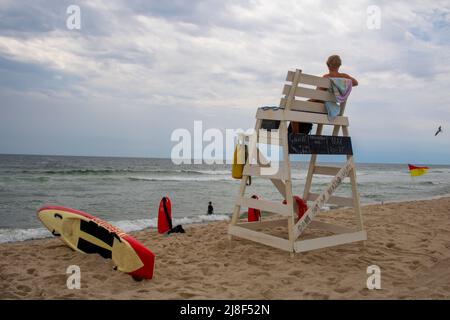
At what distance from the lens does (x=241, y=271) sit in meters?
4.33

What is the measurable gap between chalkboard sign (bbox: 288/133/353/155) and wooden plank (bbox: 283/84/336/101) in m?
0.52

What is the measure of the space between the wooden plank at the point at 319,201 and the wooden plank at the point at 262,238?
20 centimetres

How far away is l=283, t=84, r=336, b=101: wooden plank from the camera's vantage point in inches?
183

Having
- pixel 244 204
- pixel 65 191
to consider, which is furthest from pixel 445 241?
pixel 65 191

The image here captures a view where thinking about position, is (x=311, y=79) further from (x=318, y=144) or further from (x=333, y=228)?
(x=333, y=228)

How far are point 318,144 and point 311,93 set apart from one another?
68 centimetres

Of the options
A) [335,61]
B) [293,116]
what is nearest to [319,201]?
[293,116]

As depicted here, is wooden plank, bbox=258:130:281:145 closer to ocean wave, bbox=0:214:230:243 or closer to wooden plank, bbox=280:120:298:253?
wooden plank, bbox=280:120:298:253

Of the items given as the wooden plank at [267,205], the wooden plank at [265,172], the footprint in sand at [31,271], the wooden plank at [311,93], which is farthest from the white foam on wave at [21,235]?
the wooden plank at [311,93]

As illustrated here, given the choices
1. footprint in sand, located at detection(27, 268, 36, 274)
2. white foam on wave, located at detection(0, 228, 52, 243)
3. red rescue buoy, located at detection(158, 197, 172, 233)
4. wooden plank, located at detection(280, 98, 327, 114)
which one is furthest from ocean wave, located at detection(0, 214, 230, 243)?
wooden plank, located at detection(280, 98, 327, 114)
